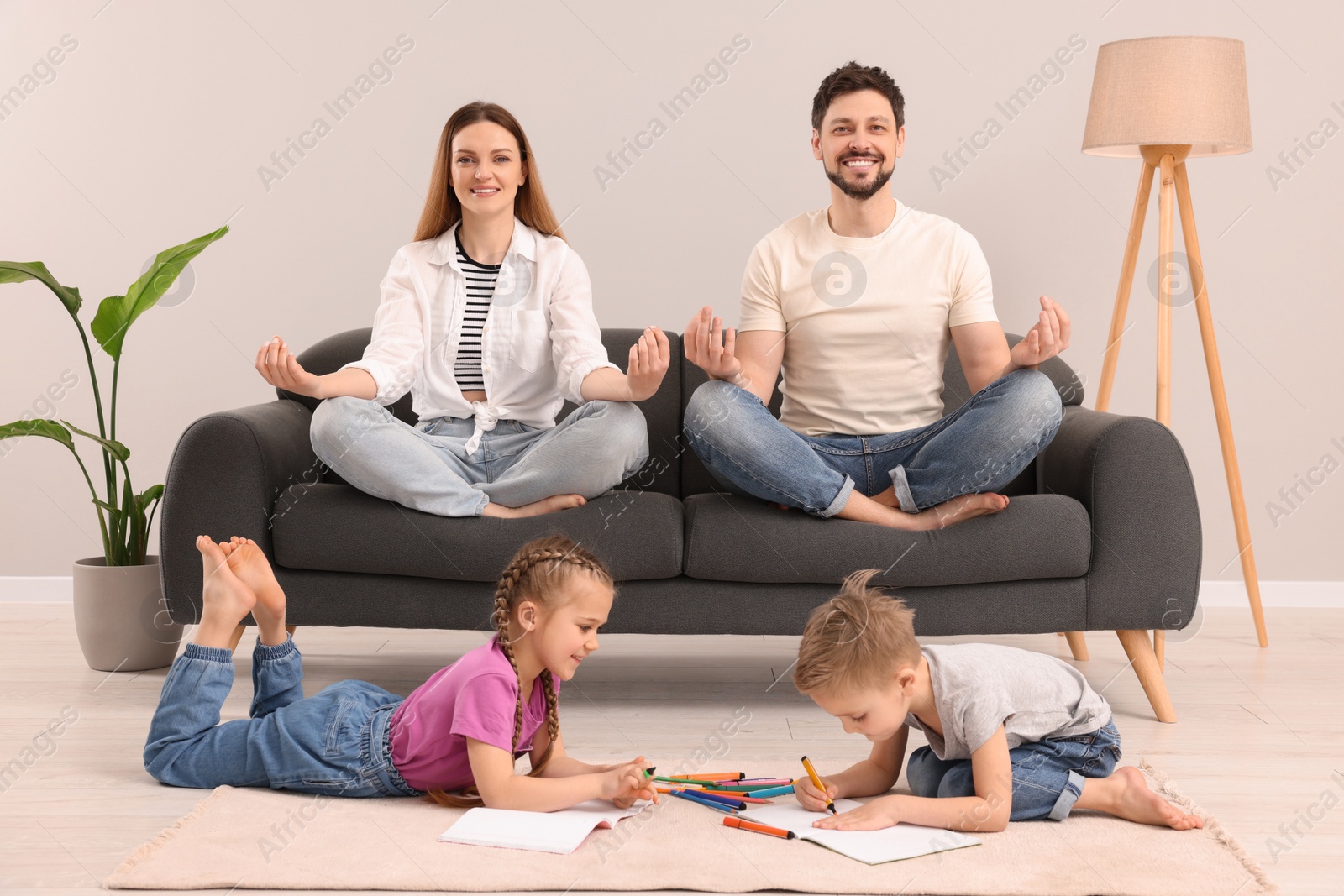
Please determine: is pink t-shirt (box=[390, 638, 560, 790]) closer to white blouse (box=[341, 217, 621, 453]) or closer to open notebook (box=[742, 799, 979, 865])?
open notebook (box=[742, 799, 979, 865])

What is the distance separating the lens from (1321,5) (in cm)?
316

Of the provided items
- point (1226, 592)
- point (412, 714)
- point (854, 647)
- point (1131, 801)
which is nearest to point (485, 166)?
point (412, 714)

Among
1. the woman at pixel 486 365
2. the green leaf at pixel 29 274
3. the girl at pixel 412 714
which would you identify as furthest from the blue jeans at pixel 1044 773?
the green leaf at pixel 29 274

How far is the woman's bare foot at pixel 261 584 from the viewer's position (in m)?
1.76

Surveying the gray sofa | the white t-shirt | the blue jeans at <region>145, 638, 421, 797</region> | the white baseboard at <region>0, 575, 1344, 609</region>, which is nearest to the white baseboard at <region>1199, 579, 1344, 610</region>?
the white baseboard at <region>0, 575, 1344, 609</region>

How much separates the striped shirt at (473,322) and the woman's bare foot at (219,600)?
79 cm

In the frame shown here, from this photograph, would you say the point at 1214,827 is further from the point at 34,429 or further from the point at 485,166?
the point at 34,429

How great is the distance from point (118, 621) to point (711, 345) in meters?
1.43

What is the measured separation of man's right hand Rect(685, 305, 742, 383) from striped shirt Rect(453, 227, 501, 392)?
50 centimetres

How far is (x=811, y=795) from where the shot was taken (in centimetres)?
161

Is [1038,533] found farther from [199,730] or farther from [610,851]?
[199,730]

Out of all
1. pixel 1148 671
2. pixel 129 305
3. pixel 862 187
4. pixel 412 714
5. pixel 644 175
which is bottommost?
pixel 1148 671

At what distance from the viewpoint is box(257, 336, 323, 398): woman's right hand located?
2.03 m

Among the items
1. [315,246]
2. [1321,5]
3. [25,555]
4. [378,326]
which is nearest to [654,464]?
[378,326]
